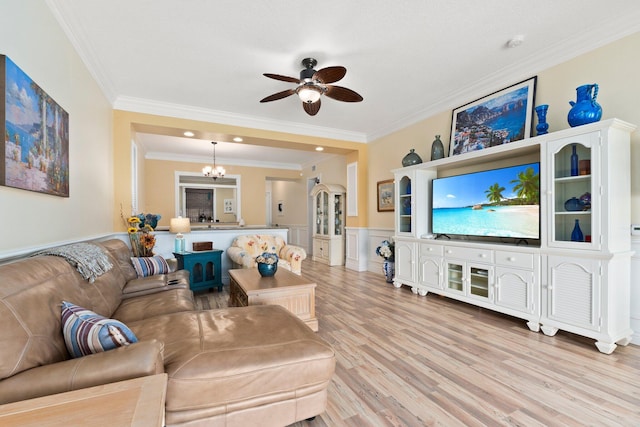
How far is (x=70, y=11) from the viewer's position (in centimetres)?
221

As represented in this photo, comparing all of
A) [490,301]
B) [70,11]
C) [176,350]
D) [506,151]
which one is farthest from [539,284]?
[70,11]

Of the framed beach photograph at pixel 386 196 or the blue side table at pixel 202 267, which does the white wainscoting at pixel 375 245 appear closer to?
the framed beach photograph at pixel 386 196

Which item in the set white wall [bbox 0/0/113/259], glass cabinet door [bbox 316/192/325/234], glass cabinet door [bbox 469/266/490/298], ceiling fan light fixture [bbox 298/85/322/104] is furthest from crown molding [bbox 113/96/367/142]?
glass cabinet door [bbox 469/266/490/298]

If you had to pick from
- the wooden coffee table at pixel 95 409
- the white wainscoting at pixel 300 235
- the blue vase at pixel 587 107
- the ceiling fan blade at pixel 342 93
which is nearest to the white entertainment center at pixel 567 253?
the blue vase at pixel 587 107

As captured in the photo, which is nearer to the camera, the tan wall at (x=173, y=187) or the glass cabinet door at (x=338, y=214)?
the glass cabinet door at (x=338, y=214)

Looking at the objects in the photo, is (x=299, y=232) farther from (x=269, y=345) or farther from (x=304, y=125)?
(x=269, y=345)

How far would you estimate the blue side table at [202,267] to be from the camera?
4012mm

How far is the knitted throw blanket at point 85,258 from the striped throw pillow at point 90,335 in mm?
635

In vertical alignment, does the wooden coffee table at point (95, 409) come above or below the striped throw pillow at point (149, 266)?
above

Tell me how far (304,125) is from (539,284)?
3906 mm

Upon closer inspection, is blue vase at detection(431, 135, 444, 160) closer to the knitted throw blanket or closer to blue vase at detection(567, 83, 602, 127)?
blue vase at detection(567, 83, 602, 127)

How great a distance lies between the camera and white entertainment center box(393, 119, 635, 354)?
2291 mm

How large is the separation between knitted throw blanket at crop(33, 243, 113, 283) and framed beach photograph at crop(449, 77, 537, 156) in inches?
155

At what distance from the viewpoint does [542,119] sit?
2781 mm
